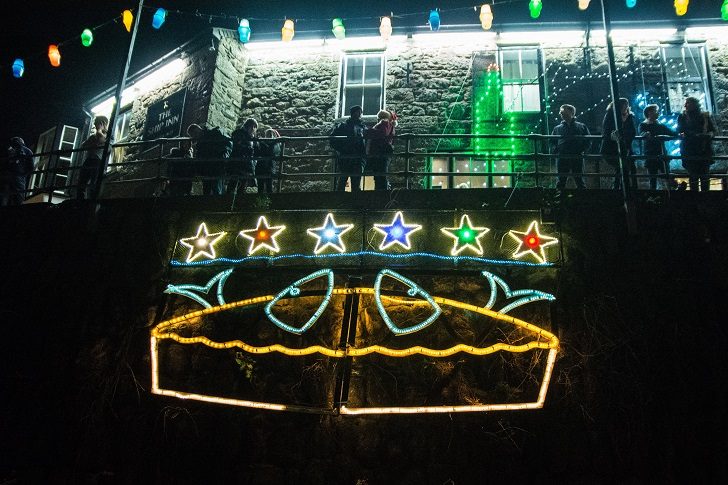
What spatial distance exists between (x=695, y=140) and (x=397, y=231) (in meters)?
4.79

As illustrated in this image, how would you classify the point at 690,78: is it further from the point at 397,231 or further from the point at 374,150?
the point at 397,231

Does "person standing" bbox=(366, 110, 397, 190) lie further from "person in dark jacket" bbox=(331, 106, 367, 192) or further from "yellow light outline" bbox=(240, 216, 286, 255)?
"yellow light outline" bbox=(240, 216, 286, 255)

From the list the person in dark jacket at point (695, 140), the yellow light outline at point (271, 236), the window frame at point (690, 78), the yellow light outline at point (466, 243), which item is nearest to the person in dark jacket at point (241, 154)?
the yellow light outline at point (271, 236)

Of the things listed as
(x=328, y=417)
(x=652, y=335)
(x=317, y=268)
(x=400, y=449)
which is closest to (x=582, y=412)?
(x=652, y=335)

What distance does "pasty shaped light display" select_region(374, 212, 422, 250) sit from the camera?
234 inches

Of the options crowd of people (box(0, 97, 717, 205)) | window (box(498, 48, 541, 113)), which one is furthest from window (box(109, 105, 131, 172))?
window (box(498, 48, 541, 113))

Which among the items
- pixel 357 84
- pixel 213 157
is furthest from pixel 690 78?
pixel 213 157

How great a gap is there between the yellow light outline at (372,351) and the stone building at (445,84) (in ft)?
15.2

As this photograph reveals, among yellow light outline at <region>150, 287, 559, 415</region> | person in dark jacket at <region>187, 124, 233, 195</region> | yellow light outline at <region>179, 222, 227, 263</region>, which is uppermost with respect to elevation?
person in dark jacket at <region>187, 124, 233, 195</region>

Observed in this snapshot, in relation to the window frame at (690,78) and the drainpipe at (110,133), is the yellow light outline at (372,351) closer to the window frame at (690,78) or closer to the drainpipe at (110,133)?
the drainpipe at (110,133)

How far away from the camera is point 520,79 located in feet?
32.6

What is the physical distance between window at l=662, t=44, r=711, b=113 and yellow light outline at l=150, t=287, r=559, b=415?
7.28 meters

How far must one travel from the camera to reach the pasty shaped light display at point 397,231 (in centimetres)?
595

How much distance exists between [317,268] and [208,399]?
202 cm
